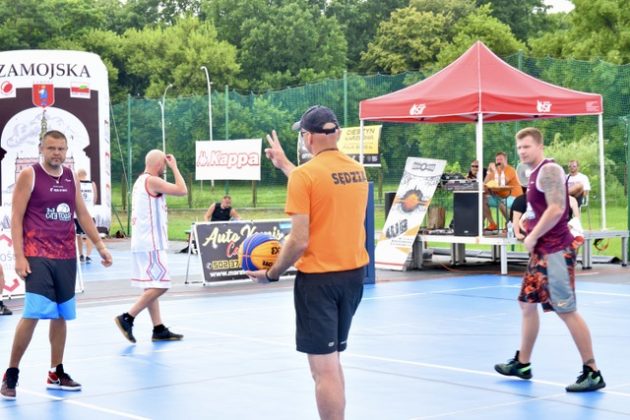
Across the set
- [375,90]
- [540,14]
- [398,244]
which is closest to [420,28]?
[540,14]

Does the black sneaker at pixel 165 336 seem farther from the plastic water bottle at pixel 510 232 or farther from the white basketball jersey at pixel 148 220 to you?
the plastic water bottle at pixel 510 232

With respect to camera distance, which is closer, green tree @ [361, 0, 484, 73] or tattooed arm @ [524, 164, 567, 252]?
tattooed arm @ [524, 164, 567, 252]

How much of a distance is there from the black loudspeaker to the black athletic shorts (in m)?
12.1

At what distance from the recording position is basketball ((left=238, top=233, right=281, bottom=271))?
6578 millimetres

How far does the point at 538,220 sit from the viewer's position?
8.31m

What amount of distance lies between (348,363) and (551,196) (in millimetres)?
2552

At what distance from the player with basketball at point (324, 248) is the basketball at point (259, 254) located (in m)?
0.33

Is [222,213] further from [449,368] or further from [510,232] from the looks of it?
[449,368]

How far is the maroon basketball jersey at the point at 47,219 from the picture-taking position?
827 centimetres

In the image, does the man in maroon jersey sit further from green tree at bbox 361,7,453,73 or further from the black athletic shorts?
green tree at bbox 361,7,453,73

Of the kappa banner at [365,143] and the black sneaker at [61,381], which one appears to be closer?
the black sneaker at [61,381]

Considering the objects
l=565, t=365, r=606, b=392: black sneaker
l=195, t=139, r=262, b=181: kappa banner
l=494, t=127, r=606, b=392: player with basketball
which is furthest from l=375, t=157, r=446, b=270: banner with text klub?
l=565, t=365, r=606, b=392: black sneaker

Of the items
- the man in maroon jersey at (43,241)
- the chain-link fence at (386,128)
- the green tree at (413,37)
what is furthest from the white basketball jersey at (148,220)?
the green tree at (413,37)

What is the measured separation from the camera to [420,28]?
6975cm
